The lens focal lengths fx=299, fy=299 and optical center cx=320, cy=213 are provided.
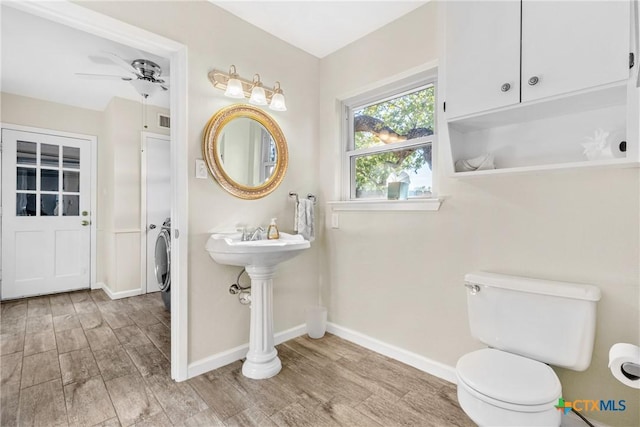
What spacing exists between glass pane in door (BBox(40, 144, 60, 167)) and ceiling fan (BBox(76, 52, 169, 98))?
1.70m

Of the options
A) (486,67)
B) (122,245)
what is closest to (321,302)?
(486,67)

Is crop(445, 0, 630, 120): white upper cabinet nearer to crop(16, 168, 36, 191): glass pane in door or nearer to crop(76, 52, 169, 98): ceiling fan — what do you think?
crop(76, 52, 169, 98): ceiling fan

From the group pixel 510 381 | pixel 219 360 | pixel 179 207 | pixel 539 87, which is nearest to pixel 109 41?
pixel 179 207

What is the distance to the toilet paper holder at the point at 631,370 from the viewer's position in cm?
110

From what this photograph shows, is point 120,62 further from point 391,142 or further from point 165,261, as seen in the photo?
point 391,142

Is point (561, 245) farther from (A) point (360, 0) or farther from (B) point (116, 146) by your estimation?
(B) point (116, 146)

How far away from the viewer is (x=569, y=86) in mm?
1274

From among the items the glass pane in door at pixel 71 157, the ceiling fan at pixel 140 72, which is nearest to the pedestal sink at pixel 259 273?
the ceiling fan at pixel 140 72

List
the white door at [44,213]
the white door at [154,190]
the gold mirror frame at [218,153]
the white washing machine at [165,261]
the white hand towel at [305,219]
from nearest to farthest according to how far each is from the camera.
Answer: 1. the gold mirror frame at [218,153]
2. the white hand towel at [305,219]
3. the white washing machine at [165,261]
4. the white door at [44,213]
5. the white door at [154,190]

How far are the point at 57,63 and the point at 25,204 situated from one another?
191 centimetres

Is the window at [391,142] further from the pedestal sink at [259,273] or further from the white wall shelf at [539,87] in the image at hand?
the pedestal sink at [259,273]

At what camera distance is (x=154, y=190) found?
3.94 metres

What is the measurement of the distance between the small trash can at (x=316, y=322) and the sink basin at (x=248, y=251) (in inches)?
31.7

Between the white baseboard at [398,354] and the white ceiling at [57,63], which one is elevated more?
the white ceiling at [57,63]
